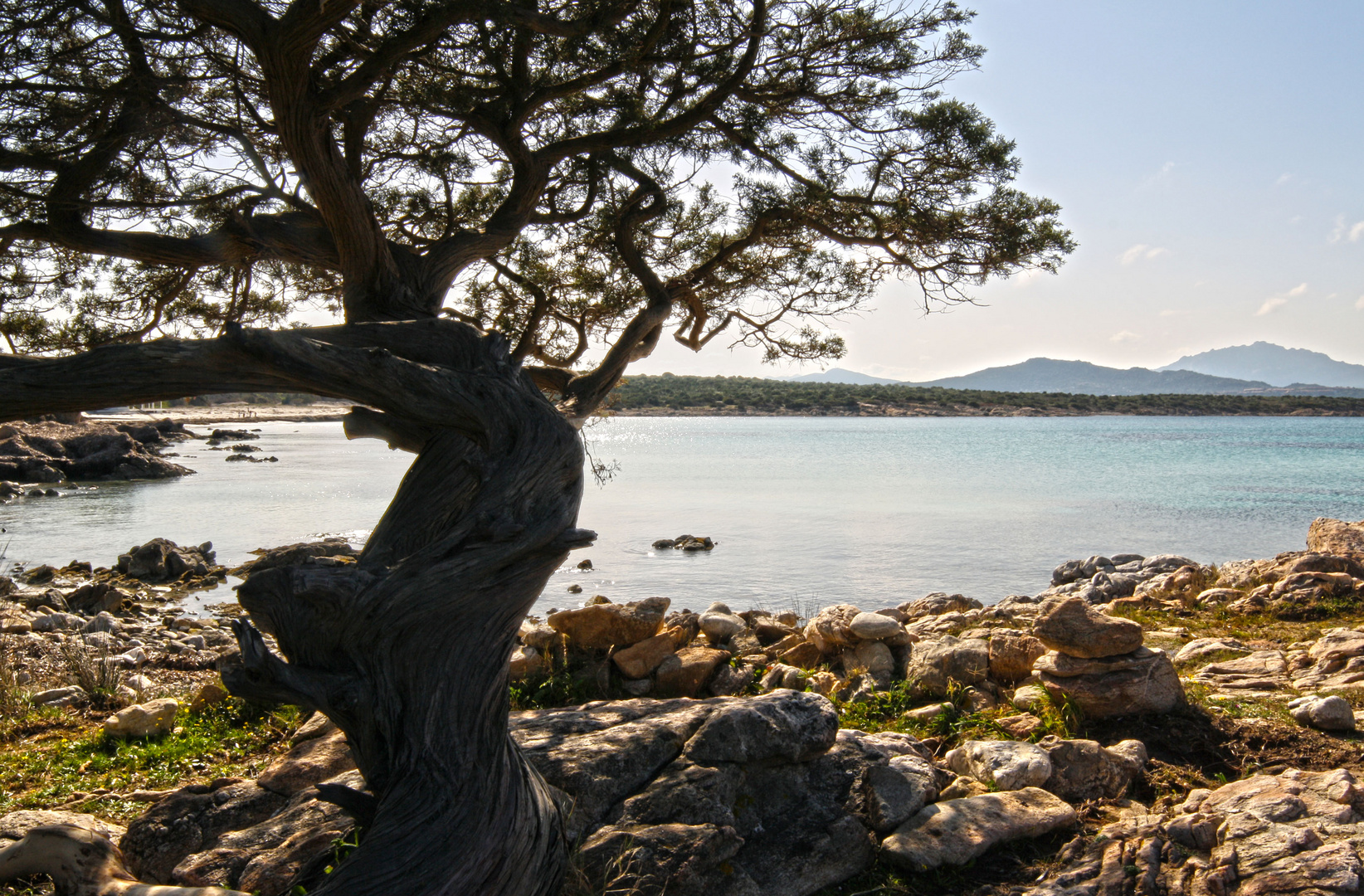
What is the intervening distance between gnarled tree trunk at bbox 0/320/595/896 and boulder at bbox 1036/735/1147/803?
97.7 inches

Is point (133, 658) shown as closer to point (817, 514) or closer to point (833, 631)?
point (833, 631)

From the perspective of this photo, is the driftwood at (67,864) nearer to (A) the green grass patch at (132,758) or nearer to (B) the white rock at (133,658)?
(A) the green grass patch at (132,758)

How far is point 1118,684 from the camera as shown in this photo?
514 cm

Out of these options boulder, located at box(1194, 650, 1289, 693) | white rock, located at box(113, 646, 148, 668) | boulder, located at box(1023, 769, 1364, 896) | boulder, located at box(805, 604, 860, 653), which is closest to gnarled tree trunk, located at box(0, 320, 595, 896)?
boulder, located at box(1023, 769, 1364, 896)

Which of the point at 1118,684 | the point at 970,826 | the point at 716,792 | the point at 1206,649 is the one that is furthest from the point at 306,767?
the point at 1206,649

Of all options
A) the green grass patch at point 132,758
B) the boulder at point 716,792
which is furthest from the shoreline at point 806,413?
the boulder at point 716,792

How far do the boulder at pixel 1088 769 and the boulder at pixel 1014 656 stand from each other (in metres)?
1.50

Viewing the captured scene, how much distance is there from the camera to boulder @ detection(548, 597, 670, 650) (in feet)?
21.1

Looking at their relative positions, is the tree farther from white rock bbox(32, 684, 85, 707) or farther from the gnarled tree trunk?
white rock bbox(32, 684, 85, 707)

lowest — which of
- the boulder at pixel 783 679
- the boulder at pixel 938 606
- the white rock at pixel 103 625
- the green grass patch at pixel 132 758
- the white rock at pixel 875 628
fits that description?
the white rock at pixel 103 625

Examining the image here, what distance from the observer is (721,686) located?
20.4ft

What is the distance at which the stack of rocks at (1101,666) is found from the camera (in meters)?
5.09

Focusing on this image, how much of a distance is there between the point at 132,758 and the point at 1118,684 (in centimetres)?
592

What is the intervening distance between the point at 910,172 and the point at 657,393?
2903 inches
